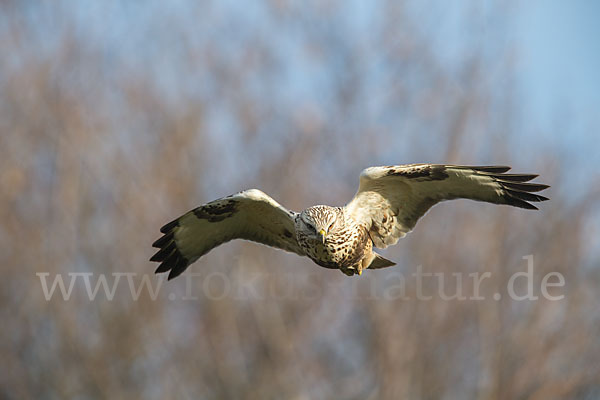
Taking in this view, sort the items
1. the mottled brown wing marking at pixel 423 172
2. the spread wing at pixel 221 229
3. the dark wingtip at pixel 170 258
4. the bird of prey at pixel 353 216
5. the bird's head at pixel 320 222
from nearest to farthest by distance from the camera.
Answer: the bird's head at pixel 320 222
the bird of prey at pixel 353 216
the mottled brown wing marking at pixel 423 172
the spread wing at pixel 221 229
the dark wingtip at pixel 170 258

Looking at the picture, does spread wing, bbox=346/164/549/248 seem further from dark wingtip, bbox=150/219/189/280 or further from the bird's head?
dark wingtip, bbox=150/219/189/280

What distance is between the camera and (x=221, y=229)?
802cm

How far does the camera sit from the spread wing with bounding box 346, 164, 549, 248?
7070 mm

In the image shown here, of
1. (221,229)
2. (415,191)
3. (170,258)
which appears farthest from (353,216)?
(170,258)

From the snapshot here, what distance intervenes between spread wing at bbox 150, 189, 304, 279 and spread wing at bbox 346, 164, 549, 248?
0.64 m

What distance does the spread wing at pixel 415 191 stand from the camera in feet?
23.2

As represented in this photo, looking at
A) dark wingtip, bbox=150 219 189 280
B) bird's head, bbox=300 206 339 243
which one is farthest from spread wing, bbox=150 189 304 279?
bird's head, bbox=300 206 339 243

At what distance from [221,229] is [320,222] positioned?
5.15ft

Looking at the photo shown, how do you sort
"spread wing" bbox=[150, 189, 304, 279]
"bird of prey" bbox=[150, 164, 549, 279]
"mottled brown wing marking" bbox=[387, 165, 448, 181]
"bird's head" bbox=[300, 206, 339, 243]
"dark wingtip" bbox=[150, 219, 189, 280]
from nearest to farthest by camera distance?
"bird's head" bbox=[300, 206, 339, 243] → "bird of prey" bbox=[150, 164, 549, 279] → "mottled brown wing marking" bbox=[387, 165, 448, 181] → "spread wing" bbox=[150, 189, 304, 279] → "dark wingtip" bbox=[150, 219, 189, 280]

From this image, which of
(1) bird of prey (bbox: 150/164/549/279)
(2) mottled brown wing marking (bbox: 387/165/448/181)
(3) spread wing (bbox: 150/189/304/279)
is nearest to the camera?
(1) bird of prey (bbox: 150/164/549/279)

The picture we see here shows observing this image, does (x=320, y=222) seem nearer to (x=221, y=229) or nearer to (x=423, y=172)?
(x=423, y=172)

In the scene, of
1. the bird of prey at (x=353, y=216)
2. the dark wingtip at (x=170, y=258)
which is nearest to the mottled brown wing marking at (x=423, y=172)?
the bird of prey at (x=353, y=216)

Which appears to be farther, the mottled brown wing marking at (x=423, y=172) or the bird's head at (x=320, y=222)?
the mottled brown wing marking at (x=423, y=172)

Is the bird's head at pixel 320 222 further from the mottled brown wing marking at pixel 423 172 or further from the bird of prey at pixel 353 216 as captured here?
the mottled brown wing marking at pixel 423 172
